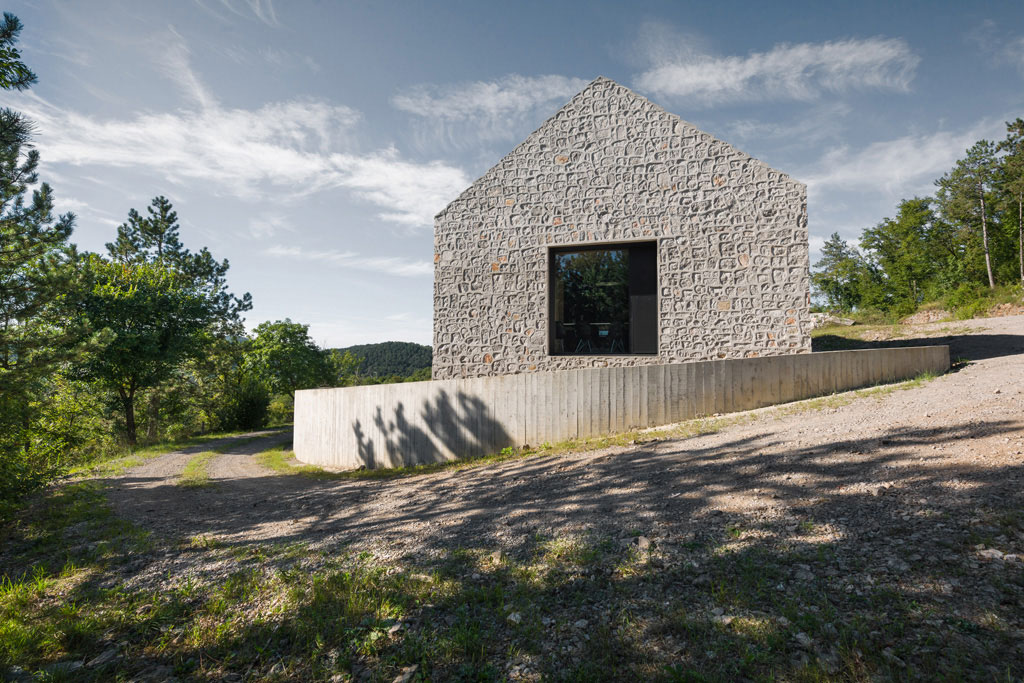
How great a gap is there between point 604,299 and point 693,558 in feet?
29.2

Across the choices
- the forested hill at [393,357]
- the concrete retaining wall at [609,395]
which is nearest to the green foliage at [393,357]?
the forested hill at [393,357]

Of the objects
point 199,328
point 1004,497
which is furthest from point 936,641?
point 199,328

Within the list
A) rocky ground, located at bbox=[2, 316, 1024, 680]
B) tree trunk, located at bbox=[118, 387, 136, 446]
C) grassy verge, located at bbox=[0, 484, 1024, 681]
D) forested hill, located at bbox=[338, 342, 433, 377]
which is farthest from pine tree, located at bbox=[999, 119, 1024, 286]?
forested hill, located at bbox=[338, 342, 433, 377]

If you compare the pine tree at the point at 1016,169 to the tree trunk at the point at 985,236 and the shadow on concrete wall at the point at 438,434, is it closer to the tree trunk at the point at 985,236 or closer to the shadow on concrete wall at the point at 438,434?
the tree trunk at the point at 985,236

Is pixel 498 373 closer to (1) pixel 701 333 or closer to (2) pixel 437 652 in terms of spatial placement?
(1) pixel 701 333

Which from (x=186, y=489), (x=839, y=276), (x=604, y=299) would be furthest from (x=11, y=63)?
(x=839, y=276)

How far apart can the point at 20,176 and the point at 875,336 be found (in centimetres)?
2255

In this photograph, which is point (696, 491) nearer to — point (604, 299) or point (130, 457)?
point (604, 299)

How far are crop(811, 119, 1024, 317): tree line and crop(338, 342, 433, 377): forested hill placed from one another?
4604 centimetres

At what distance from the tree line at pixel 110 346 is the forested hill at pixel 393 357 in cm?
1550

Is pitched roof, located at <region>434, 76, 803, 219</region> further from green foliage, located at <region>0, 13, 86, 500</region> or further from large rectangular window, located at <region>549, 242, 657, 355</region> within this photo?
green foliage, located at <region>0, 13, 86, 500</region>

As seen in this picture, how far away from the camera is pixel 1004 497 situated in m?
3.29

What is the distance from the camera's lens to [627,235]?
445 inches

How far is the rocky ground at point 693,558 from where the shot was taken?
2.42 meters
